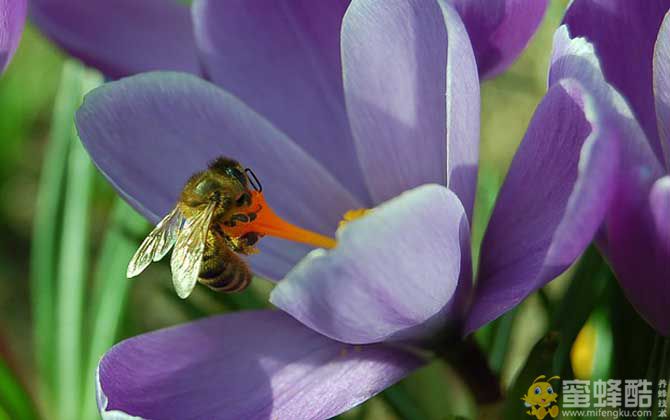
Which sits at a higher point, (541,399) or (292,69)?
(292,69)

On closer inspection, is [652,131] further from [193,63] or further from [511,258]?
[193,63]

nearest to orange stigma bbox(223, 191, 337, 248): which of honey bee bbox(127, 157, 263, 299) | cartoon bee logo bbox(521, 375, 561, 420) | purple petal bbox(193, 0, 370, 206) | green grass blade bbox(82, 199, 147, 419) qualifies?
honey bee bbox(127, 157, 263, 299)

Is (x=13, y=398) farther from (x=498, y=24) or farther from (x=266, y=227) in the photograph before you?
(x=498, y=24)

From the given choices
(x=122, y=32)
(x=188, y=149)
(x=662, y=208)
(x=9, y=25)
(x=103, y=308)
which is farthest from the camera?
(x=103, y=308)

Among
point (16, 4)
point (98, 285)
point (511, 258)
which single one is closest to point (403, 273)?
point (511, 258)

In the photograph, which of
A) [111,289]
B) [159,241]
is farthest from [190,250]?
[111,289]

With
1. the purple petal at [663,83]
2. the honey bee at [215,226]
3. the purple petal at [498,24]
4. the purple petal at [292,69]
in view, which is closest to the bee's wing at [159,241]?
the honey bee at [215,226]

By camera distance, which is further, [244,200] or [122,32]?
[122,32]
